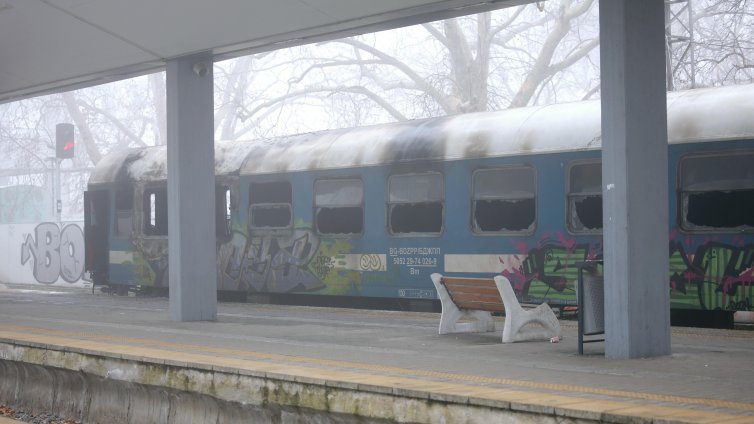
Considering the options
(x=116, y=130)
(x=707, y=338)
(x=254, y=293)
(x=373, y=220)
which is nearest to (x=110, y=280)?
(x=254, y=293)

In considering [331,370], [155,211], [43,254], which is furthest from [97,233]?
[331,370]

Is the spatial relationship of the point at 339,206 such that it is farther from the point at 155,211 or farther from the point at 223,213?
the point at 155,211

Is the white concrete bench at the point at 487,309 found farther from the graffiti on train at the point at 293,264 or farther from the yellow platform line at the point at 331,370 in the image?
the graffiti on train at the point at 293,264

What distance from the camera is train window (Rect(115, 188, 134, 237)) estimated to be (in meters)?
23.2

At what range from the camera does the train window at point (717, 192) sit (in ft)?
44.1

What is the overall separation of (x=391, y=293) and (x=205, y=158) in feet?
14.8

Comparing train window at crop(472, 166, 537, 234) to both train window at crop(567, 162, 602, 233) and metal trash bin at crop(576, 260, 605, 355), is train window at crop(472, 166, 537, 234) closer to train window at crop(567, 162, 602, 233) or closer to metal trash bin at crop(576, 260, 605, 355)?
train window at crop(567, 162, 602, 233)

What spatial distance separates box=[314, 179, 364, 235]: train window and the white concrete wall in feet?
49.2

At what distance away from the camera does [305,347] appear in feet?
34.8

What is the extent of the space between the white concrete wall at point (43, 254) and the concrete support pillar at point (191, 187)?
18.3 meters

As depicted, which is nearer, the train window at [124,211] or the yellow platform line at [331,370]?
the yellow platform line at [331,370]

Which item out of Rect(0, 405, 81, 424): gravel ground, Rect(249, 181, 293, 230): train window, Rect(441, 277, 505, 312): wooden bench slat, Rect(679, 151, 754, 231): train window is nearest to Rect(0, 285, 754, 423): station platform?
Rect(0, 405, 81, 424): gravel ground

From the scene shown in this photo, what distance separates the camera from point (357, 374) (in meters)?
8.05

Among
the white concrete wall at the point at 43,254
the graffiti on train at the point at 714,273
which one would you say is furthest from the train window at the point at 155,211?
the graffiti on train at the point at 714,273
